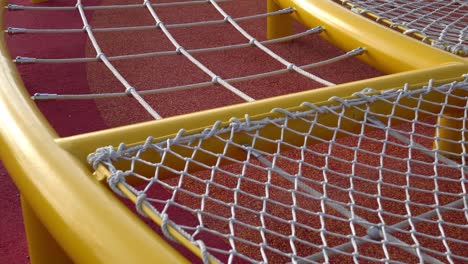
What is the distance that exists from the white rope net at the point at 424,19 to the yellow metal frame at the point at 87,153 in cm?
6

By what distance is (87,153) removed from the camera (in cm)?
86

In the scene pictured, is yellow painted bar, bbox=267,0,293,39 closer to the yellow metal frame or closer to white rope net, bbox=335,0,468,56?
white rope net, bbox=335,0,468,56

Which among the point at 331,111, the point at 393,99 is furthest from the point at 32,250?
the point at 393,99

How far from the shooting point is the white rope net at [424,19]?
136 cm

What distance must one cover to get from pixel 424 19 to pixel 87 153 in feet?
3.34

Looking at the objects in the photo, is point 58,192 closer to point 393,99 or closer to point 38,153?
point 38,153

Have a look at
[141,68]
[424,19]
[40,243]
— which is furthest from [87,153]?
[141,68]

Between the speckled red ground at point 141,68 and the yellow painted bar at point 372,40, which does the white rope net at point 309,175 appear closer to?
the yellow painted bar at point 372,40

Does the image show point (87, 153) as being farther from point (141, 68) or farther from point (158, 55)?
point (141, 68)

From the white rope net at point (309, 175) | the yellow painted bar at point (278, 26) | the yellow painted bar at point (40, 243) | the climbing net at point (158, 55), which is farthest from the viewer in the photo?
the yellow painted bar at point (278, 26)

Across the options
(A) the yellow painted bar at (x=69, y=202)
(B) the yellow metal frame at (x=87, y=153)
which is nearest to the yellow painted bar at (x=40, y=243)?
(B) the yellow metal frame at (x=87, y=153)

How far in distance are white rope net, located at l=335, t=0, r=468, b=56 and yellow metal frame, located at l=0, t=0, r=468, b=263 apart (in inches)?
2.5

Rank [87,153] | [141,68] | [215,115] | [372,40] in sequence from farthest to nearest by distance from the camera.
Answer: [141,68] < [372,40] < [215,115] < [87,153]

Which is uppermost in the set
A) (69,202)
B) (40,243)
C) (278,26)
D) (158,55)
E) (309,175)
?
(69,202)
